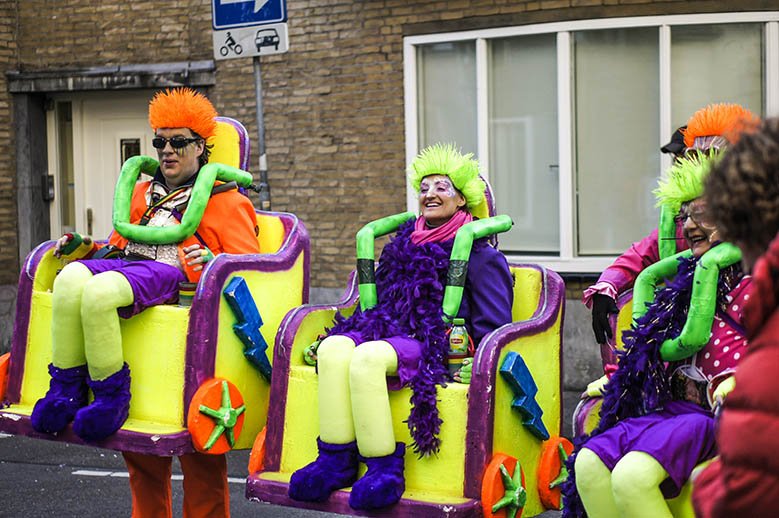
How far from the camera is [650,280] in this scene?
4480 millimetres

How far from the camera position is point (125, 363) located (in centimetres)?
520

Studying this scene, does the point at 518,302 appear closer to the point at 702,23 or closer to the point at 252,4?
the point at 252,4

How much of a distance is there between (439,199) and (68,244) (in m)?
1.71

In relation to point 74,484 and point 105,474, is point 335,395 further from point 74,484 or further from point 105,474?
point 105,474

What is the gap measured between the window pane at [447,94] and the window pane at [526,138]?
0.20 meters

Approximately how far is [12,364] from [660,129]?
5423mm

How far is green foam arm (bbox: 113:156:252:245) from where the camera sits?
17.3 feet

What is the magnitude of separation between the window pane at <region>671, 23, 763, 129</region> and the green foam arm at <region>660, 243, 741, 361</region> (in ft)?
17.8

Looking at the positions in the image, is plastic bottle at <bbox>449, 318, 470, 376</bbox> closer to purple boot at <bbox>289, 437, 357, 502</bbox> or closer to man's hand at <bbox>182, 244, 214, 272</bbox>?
purple boot at <bbox>289, 437, 357, 502</bbox>

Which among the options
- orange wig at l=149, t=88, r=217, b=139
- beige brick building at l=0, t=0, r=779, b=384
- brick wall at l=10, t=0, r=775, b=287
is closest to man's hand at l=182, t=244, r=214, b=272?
orange wig at l=149, t=88, r=217, b=139

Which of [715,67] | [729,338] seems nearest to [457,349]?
[729,338]

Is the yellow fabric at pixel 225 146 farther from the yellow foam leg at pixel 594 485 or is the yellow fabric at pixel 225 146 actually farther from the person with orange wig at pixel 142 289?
the yellow foam leg at pixel 594 485

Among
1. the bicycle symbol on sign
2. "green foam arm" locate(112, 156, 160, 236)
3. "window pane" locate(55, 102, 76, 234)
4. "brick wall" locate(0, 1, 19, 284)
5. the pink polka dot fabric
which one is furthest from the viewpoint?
"window pane" locate(55, 102, 76, 234)

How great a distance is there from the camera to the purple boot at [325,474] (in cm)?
457
